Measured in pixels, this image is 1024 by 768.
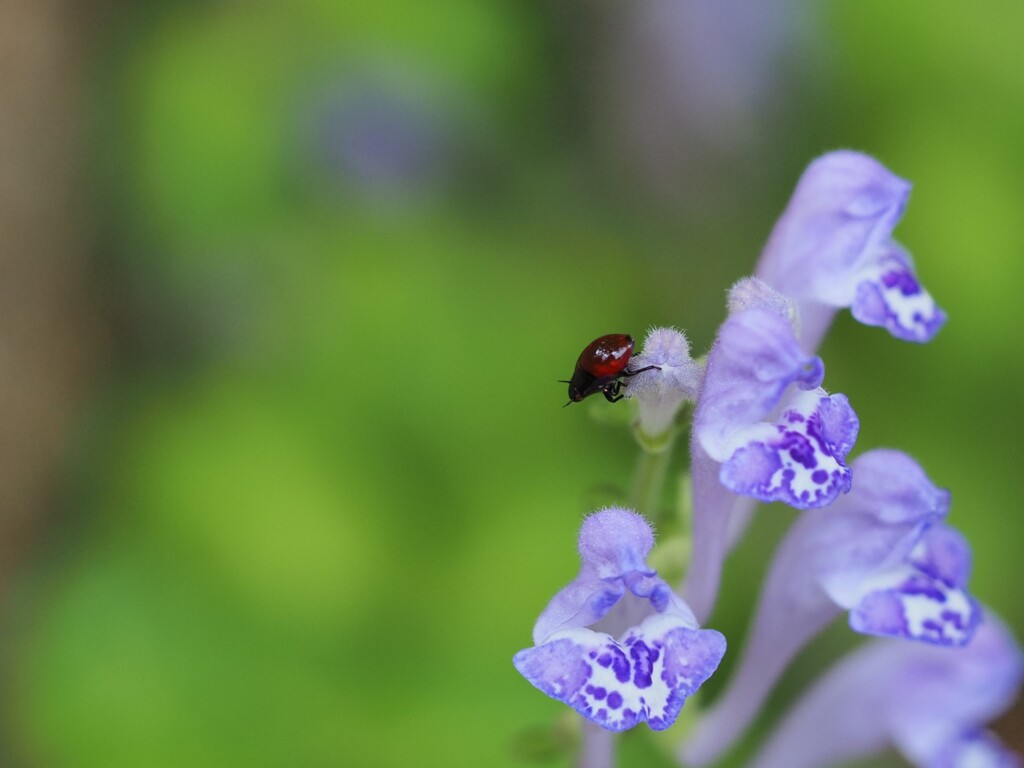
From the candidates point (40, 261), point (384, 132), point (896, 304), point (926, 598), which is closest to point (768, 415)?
point (896, 304)

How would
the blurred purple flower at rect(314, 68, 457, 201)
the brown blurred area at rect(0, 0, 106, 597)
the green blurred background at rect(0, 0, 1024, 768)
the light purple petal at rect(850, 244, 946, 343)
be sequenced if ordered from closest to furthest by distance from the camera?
the light purple petal at rect(850, 244, 946, 343) → the green blurred background at rect(0, 0, 1024, 768) → the blurred purple flower at rect(314, 68, 457, 201) → the brown blurred area at rect(0, 0, 106, 597)

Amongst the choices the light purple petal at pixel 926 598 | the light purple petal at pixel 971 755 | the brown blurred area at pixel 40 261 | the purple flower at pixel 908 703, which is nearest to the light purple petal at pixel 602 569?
the light purple petal at pixel 926 598

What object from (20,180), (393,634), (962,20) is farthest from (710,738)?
(20,180)

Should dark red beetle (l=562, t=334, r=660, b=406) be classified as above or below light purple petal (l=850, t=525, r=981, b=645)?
above

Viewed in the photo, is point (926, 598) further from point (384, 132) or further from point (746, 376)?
point (384, 132)

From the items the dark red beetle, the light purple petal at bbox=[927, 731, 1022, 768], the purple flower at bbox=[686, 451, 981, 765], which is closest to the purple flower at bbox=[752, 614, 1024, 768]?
the light purple petal at bbox=[927, 731, 1022, 768]

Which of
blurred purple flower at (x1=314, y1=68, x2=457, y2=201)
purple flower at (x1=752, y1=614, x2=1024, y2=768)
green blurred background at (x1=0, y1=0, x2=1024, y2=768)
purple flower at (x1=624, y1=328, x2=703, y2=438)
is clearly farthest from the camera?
blurred purple flower at (x1=314, y1=68, x2=457, y2=201)

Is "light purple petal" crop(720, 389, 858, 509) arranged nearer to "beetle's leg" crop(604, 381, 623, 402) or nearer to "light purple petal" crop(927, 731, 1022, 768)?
"beetle's leg" crop(604, 381, 623, 402)

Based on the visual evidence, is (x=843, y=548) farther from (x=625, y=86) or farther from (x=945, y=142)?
(x=625, y=86)
